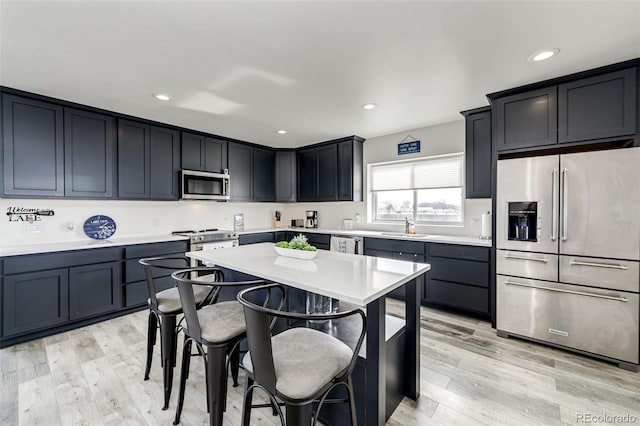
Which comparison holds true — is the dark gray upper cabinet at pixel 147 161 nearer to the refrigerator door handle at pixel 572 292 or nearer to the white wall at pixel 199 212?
the white wall at pixel 199 212

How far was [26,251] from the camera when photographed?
8.86ft

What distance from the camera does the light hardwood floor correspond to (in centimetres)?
175

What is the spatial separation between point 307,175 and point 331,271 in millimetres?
3800

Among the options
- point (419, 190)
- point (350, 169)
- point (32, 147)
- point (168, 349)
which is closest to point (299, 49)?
point (168, 349)

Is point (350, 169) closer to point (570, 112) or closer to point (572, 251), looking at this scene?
point (570, 112)

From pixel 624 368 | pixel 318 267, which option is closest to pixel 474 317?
pixel 624 368

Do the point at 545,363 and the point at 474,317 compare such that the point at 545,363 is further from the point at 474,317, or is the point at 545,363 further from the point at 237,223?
the point at 237,223

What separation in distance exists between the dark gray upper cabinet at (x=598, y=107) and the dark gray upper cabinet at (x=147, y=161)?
4.70 metres

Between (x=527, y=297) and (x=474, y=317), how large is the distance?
758 mm

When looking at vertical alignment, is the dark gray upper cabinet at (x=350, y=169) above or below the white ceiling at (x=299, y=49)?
below

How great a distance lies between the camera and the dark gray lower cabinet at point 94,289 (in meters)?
2.98

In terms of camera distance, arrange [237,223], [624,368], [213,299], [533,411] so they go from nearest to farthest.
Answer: [533,411] < [213,299] < [624,368] < [237,223]

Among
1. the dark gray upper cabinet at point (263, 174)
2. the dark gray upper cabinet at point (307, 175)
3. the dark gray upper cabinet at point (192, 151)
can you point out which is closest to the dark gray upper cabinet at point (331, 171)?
the dark gray upper cabinet at point (307, 175)

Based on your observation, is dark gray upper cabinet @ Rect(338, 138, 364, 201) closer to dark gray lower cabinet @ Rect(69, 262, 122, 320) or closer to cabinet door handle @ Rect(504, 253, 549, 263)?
cabinet door handle @ Rect(504, 253, 549, 263)
